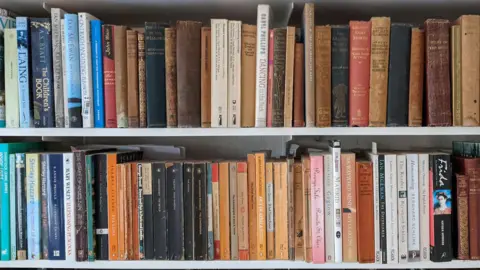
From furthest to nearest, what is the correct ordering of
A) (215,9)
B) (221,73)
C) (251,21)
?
(251,21) < (215,9) < (221,73)

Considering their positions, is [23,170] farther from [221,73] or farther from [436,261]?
[436,261]

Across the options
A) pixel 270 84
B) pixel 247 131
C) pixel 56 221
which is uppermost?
pixel 270 84

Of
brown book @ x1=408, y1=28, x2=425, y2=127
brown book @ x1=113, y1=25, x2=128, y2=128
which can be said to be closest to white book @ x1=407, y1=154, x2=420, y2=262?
brown book @ x1=408, y1=28, x2=425, y2=127

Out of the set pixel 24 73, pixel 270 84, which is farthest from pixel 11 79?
pixel 270 84

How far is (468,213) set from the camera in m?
0.95

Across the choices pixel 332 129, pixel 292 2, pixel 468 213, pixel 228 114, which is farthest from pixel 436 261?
pixel 292 2

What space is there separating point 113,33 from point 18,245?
0.55 metres

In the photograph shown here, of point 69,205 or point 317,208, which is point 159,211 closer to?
point 69,205

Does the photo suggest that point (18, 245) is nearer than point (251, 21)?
Yes

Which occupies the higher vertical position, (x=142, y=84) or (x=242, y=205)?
(x=142, y=84)

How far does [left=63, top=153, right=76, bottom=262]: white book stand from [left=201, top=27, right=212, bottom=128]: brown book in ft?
1.10

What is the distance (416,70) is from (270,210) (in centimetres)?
47

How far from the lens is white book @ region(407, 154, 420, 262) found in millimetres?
956

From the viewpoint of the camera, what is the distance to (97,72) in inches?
37.9
